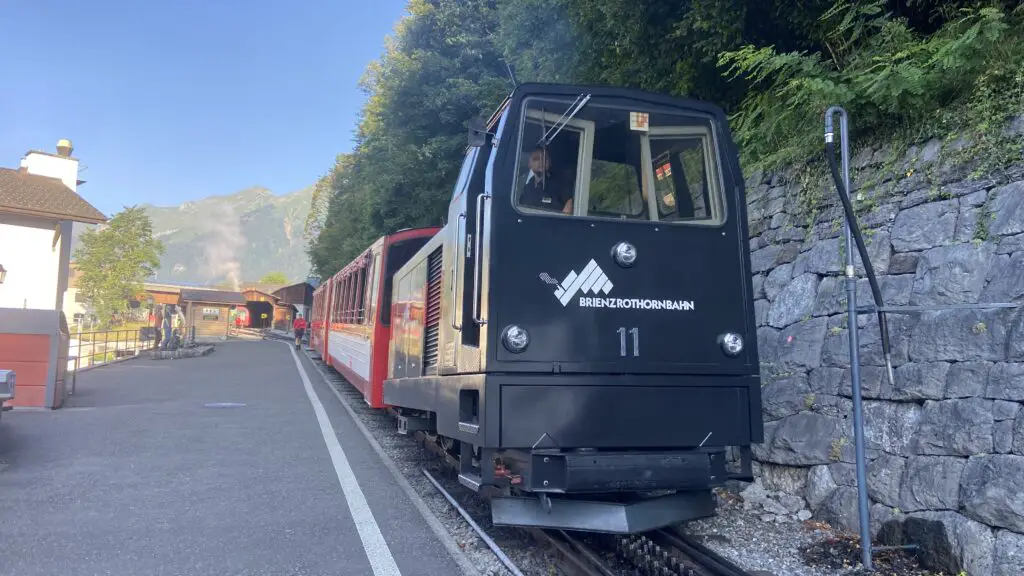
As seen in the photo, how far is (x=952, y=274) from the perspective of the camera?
4785mm

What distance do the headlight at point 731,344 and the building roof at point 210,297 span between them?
45.3 m

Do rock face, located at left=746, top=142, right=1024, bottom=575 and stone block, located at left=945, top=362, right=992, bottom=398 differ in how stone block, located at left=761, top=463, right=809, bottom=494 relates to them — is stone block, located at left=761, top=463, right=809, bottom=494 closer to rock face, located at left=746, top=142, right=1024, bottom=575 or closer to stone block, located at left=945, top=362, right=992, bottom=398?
rock face, located at left=746, top=142, right=1024, bottom=575

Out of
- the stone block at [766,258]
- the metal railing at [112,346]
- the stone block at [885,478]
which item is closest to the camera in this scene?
the stone block at [885,478]

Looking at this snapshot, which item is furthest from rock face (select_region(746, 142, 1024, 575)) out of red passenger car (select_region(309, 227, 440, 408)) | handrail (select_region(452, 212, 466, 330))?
red passenger car (select_region(309, 227, 440, 408))

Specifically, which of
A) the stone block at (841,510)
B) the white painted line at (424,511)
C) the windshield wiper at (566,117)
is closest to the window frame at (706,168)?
the windshield wiper at (566,117)

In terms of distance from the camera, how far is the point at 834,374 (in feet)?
18.3

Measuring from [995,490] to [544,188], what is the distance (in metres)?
3.19

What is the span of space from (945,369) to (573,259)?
101 inches

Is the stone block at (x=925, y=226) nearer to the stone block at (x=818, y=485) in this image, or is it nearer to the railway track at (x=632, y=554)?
the stone block at (x=818, y=485)

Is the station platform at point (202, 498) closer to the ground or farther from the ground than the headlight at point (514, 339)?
closer to the ground

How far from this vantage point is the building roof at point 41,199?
958 inches

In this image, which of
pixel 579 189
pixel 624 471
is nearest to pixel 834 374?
pixel 624 471

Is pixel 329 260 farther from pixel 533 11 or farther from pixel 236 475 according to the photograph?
pixel 236 475

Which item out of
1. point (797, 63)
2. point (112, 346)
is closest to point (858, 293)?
point (797, 63)
